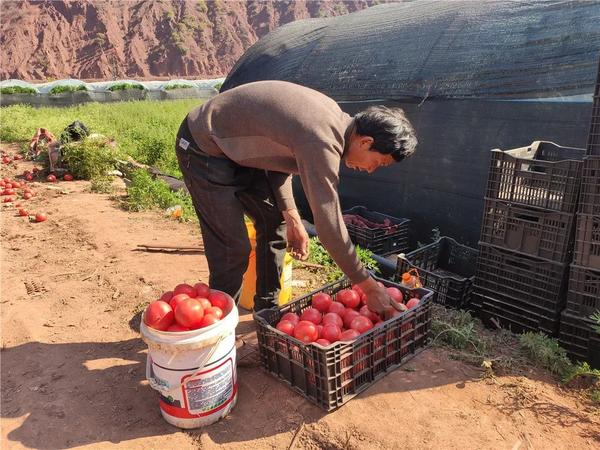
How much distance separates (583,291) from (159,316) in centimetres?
270

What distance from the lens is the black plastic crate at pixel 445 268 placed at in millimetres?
4148

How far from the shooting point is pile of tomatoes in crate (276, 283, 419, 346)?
Result: 112 inches

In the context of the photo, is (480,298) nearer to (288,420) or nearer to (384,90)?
(288,420)

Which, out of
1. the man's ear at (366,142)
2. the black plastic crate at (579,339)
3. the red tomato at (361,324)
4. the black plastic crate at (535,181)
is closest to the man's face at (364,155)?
the man's ear at (366,142)

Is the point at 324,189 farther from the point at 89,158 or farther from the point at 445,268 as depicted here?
the point at 89,158

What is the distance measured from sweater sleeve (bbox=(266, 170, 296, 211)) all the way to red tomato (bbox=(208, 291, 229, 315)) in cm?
79

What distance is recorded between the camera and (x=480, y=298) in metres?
3.92

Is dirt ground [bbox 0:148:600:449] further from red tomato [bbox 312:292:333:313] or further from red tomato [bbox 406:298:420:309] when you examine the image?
red tomato [bbox 312:292:333:313]

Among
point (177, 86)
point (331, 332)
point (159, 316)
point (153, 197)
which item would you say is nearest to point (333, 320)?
point (331, 332)

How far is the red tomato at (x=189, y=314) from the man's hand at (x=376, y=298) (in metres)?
0.90

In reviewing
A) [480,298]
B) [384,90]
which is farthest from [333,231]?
[384,90]

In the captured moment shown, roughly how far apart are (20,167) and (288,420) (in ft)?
31.8

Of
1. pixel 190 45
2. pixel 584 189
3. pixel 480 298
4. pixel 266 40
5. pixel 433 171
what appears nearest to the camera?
pixel 584 189

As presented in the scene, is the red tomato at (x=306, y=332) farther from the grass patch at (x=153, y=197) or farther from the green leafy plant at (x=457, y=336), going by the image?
the grass patch at (x=153, y=197)
